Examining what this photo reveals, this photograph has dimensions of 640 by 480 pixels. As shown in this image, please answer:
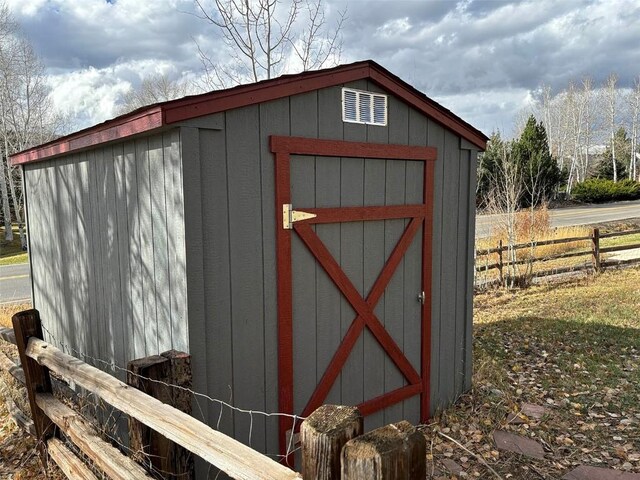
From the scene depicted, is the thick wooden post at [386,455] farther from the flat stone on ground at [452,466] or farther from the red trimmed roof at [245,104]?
the flat stone on ground at [452,466]

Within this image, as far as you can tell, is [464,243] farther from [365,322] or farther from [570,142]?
[570,142]

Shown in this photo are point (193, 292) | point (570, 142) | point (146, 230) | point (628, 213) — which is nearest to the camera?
point (193, 292)

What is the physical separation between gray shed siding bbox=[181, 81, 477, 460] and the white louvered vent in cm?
7

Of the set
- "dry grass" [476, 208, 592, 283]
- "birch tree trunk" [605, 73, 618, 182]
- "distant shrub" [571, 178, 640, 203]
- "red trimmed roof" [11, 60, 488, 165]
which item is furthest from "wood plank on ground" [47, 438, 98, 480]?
"birch tree trunk" [605, 73, 618, 182]

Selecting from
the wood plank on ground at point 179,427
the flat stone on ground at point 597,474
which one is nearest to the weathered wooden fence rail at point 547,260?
the flat stone on ground at point 597,474

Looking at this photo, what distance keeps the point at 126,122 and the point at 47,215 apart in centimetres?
269

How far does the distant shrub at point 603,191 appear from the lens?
35.0 m

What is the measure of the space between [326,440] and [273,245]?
7.33 feet

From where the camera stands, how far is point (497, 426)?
461 centimetres

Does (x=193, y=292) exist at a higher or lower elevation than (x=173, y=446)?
higher

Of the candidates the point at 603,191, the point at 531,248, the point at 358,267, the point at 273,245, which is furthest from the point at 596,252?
the point at 603,191

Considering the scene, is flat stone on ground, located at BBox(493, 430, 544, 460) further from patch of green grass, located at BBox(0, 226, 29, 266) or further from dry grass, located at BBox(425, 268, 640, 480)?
patch of green grass, located at BBox(0, 226, 29, 266)

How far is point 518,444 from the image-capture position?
14.0 ft

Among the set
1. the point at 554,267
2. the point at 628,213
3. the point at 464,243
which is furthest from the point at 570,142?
Answer: the point at 464,243
